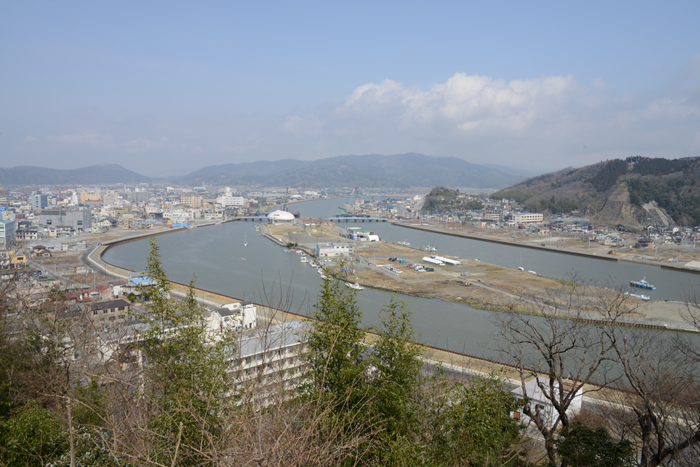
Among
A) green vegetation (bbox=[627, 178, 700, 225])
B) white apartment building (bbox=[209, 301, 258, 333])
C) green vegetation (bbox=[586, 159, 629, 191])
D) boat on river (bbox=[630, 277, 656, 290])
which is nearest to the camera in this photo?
white apartment building (bbox=[209, 301, 258, 333])

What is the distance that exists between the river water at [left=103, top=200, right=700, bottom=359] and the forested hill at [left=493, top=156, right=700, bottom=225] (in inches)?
354

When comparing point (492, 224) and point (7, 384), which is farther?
point (492, 224)

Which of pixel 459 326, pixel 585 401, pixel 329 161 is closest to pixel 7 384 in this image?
pixel 585 401

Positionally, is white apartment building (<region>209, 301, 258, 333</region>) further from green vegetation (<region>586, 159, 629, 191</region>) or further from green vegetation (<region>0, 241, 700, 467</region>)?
green vegetation (<region>586, 159, 629, 191</region>)

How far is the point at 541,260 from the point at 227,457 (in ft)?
35.7

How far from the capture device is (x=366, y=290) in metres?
7.16

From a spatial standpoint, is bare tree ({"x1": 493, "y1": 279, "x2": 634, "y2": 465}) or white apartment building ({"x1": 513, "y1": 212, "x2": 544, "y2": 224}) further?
white apartment building ({"x1": 513, "y1": 212, "x2": 544, "y2": 224})

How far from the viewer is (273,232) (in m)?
15.1

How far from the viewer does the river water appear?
5133 mm

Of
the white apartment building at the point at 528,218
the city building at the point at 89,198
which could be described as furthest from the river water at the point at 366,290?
the city building at the point at 89,198

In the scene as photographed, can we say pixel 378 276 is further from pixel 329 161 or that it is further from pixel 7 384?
pixel 329 161

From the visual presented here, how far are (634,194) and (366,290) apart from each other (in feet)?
56.8

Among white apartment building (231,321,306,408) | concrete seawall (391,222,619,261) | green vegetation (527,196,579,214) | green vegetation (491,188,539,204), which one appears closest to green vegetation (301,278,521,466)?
white apartment building (231,321,306,408)

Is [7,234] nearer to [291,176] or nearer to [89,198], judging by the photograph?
[89,198]
